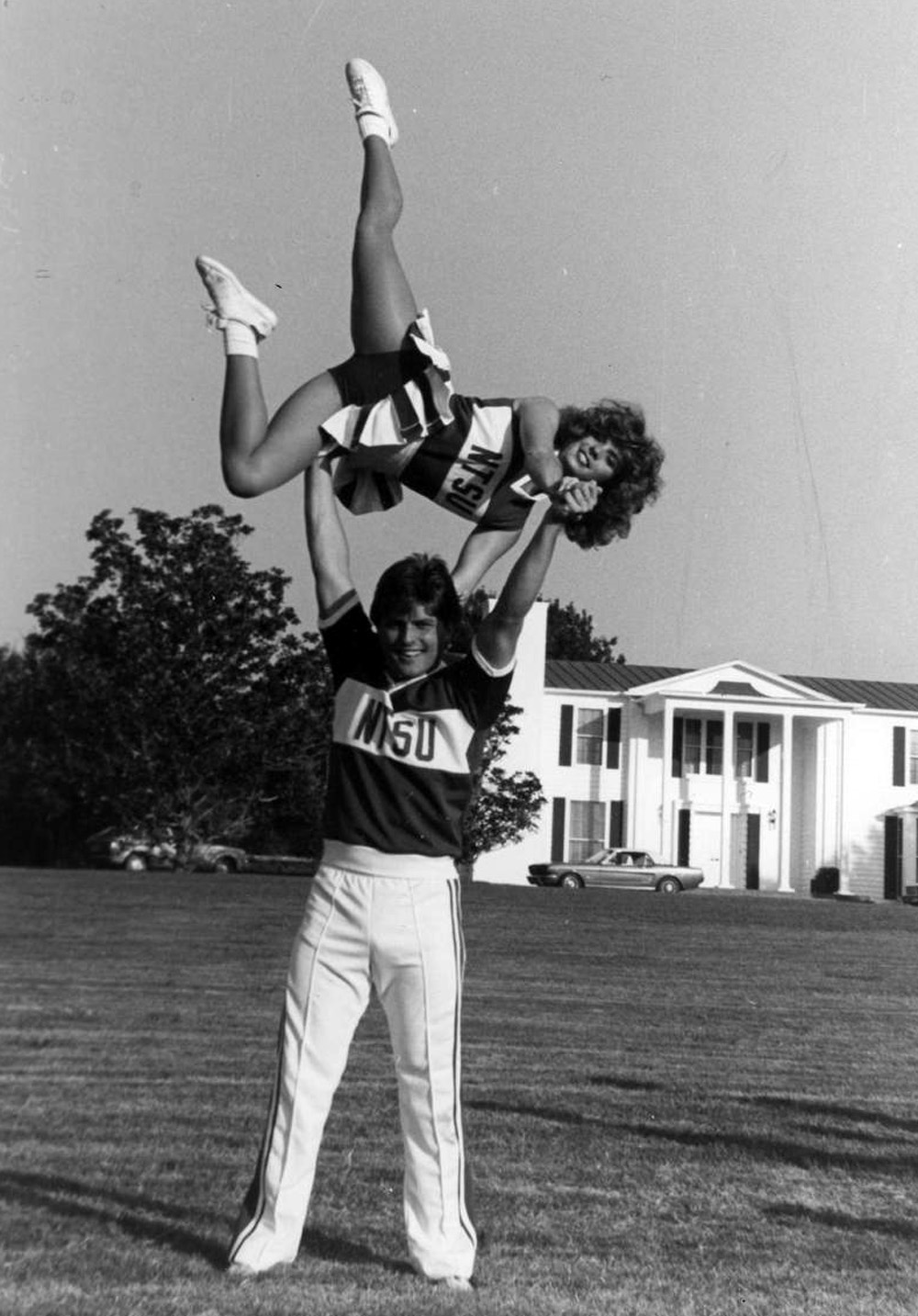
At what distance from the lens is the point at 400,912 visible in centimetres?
429

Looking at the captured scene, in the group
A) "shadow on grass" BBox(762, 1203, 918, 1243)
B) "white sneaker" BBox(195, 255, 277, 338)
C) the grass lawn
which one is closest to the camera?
the grass lawn

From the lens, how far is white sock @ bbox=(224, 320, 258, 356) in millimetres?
4434

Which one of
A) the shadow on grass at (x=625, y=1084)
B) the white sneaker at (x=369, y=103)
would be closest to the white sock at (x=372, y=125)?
the white sneaker at (x=369, y=103)

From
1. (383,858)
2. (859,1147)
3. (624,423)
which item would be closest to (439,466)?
(624,423)

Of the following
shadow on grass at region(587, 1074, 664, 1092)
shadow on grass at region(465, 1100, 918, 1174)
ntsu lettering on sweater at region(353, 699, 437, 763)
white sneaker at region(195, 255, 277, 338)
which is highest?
white sneaker at region(195, 255, 277, 338)

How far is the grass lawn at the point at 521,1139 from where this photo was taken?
439 cm

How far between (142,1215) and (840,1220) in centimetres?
233

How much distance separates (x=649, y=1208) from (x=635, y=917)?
17447 millimetres

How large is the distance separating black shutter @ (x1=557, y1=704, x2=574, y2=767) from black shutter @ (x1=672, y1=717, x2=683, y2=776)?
9.63ft

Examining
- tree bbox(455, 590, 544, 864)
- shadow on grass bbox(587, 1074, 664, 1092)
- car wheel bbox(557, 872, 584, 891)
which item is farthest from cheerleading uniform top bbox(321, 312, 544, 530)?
car wheel bbox(557, 872, 584, 891)

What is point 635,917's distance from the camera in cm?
2280

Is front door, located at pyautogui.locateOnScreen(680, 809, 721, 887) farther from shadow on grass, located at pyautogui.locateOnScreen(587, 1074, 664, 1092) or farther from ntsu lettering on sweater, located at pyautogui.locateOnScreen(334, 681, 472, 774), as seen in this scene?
ntsu lettering on sweater, located at pyautogui.locateOnScreen(334, 681, 472, 774)

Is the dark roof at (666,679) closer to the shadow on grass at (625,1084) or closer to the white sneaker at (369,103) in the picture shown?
the shadow on grass at (625,1084)

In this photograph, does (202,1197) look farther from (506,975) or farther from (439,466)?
(506,975)
